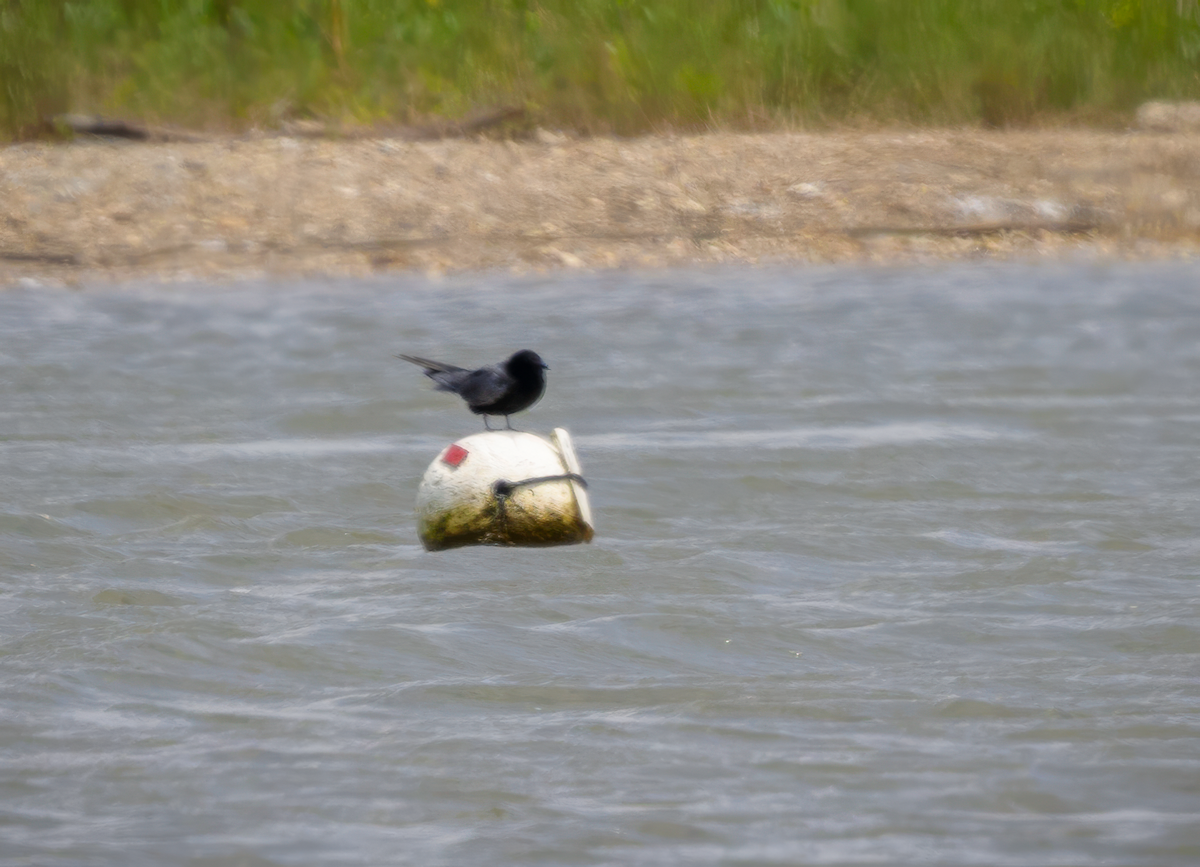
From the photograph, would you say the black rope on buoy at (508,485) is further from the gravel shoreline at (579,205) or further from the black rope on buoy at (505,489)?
the gravel shoreline at (579,205)

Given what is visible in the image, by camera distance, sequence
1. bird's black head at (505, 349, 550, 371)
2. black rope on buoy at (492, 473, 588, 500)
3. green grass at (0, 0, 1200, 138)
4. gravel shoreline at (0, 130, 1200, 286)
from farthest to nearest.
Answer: green grass at (0, 0, 1200, 138) < gravel shoreline at (0, 130, 1200, 286) < bird's black head at (505, 349, 550, 371) < black rope on buoy at (492, 473, 588, 500)

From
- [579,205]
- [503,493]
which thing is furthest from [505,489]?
[579,205]

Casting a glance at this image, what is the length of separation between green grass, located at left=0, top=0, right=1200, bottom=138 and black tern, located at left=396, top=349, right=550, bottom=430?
33.8 ft

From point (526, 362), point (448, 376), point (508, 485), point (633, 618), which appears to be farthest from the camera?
point (448, 376)

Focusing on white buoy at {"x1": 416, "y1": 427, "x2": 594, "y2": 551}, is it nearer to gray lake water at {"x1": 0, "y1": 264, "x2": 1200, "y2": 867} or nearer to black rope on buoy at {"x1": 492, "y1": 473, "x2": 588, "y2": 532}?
black rope on buoy at {"x1": 492, "y1": 473, "x2": 588, "y2": 532}

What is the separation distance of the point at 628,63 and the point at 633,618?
40.7ft

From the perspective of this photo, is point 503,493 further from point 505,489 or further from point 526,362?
point 526,362

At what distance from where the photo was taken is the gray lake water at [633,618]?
169 inches

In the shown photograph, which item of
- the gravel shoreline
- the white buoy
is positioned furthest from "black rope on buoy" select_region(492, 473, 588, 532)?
the gravel shoreline

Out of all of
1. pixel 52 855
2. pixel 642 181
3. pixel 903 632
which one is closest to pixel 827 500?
pixel 903 632

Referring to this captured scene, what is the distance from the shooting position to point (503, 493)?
6.46m

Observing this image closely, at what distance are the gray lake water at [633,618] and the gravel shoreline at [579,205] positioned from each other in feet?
11.0

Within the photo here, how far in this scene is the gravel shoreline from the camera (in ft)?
48.8

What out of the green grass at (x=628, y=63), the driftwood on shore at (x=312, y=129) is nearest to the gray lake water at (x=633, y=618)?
the driftwood on shore at (x=312, y=129)
